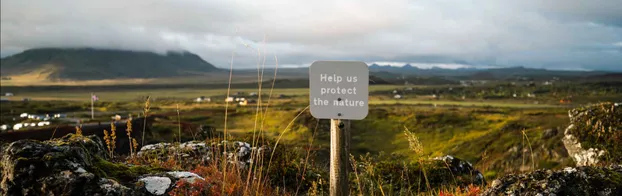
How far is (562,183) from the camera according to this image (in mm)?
5023

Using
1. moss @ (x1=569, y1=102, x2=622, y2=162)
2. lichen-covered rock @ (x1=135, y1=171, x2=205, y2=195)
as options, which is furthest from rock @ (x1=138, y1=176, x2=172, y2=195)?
moss @ (x1=569, y1=102, x2=622, y2=162)

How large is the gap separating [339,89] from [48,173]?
129 inches

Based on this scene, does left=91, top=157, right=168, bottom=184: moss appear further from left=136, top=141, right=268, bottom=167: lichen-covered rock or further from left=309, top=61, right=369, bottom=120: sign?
left=136, top=141, right=268, bottom=167: lichen-covered rock

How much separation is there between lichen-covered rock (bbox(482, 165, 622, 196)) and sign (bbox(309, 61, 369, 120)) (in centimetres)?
201

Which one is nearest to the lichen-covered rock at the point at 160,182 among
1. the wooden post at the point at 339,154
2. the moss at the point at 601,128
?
the wooden post at the point at 339,154

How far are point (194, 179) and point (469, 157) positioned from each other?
79.8 feet

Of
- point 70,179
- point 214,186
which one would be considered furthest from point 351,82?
point 70,179

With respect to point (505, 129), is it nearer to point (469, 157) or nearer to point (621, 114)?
point (469, 157)

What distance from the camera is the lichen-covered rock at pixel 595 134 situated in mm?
12414

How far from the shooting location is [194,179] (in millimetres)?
5305

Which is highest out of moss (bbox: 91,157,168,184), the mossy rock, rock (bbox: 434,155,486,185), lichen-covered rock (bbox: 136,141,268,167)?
the mossy rock

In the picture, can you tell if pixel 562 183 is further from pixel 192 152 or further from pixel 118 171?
pixel 192 152

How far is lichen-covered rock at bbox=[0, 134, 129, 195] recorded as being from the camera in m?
4.11

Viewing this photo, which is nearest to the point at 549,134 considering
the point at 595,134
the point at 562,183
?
the point at 595,134
